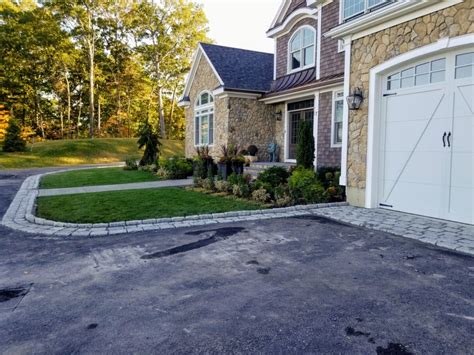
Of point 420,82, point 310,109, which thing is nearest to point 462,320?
point 420,82

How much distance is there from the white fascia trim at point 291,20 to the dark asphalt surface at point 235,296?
35.9 ft

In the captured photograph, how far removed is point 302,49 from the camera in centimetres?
1415

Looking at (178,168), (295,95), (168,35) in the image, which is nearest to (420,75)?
(295,95)

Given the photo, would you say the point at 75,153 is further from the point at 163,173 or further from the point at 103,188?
the point at 103,188

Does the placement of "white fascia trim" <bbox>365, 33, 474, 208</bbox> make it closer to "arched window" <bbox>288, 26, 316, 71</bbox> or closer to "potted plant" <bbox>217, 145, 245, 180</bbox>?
"potted plant" <bbox>217, 145, 245, 180</bbox>

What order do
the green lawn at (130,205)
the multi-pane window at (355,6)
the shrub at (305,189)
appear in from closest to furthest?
the green lawn at (130,205) < the shrub at (305,189) < the multi-pane window at (355,6)

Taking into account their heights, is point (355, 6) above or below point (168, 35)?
below

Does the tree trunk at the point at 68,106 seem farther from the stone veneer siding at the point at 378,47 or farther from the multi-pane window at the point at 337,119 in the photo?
the stone veneer siding at the point at 378,47

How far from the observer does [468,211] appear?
5766mm

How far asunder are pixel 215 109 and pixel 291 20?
5.05 meters

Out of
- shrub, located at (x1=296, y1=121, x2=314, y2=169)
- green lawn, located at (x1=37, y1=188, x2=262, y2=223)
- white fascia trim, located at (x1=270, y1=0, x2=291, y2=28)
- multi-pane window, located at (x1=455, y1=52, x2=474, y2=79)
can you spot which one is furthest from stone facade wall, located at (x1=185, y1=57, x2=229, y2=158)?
multi-pane window, located at (x1=455, y1=52, x2=474, y2=79)

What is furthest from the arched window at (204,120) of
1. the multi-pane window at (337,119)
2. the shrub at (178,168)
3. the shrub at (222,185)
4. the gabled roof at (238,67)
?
the shrub at (222,185)

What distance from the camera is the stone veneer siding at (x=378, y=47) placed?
5.69 metres

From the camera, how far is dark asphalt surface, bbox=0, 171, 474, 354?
2.46m
